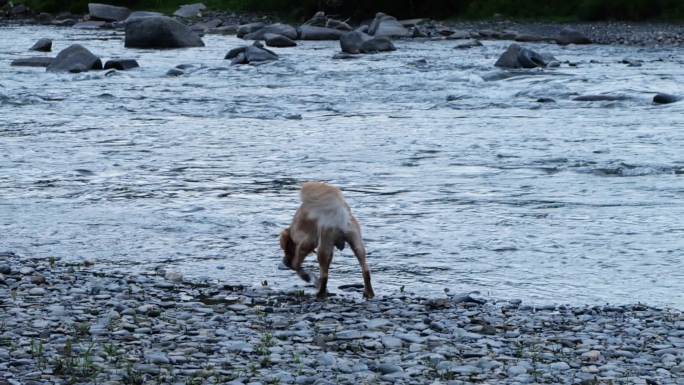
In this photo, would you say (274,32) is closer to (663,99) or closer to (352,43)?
(352,43)

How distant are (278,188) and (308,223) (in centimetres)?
518

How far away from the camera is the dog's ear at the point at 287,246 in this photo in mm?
8352

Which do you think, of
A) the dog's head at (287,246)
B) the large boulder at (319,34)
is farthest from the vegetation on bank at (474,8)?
the dog's head at (287,246)

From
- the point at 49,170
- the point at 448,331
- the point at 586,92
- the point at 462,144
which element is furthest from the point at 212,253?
the point at 586,92

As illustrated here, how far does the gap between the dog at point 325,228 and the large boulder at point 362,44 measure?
2445cm

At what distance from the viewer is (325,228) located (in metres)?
7.64

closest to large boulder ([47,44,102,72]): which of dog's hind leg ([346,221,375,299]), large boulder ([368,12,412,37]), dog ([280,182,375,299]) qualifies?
large boulder ([368,12,412,37])

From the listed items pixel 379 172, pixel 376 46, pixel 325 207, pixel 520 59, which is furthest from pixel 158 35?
pixel 325 207

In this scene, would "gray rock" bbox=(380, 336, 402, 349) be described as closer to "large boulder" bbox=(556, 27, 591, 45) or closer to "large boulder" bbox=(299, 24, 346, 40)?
"large boulder" bbox=(556, 27, 591, 45)

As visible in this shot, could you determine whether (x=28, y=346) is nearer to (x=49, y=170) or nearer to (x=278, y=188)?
(x=278, y=188)

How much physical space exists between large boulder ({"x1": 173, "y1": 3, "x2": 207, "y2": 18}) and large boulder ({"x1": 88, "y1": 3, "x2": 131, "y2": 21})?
2271mm

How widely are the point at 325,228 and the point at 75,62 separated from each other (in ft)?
69.3

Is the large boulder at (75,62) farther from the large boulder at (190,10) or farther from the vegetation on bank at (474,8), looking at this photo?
the large boulder at (190,10)

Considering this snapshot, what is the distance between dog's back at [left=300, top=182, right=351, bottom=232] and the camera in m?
7.60
